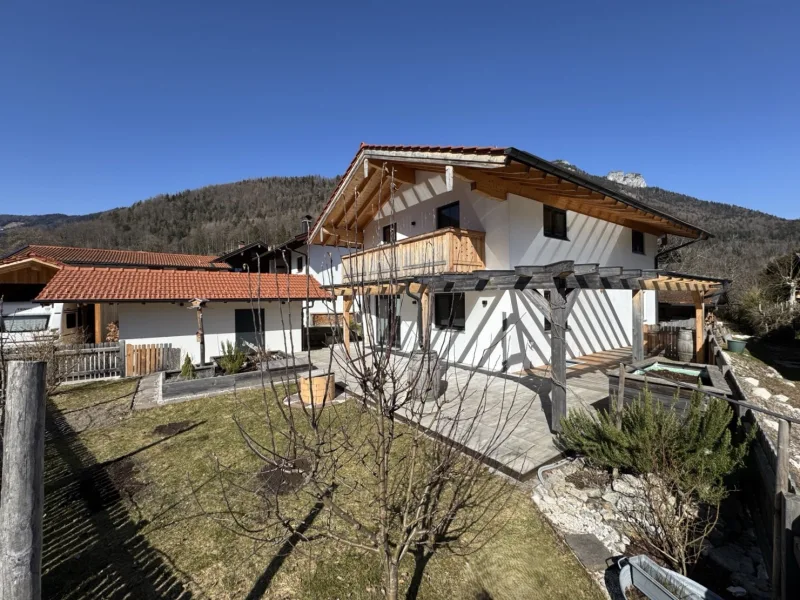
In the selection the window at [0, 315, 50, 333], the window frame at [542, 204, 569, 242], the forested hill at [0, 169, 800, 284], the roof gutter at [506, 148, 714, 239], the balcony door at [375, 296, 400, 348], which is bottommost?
the window at [0, 315, 50, 333]

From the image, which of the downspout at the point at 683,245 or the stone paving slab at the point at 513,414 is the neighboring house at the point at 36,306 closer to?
the stone paving slab at the point at 513,414

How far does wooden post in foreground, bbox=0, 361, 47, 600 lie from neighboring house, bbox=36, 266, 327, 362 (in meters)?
10.5

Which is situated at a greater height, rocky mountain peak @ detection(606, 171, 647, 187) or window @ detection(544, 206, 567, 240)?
rocky mountain peak @ detection(606, 171, 647, 187)

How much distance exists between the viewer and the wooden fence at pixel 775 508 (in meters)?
2.82

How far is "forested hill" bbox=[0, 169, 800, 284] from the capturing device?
1356 inches

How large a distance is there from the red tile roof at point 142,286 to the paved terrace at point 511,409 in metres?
6.83

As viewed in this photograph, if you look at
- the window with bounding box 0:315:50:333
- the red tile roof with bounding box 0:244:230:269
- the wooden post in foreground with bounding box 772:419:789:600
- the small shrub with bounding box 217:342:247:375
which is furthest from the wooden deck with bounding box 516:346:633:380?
the red tile roof with bounding box 0:244:230:269

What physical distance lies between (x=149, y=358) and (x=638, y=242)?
21361 mm

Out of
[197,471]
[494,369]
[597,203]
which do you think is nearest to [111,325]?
[197,471]

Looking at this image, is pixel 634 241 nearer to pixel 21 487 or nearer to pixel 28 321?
pixel 21 487

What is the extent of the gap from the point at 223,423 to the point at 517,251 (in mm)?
9123

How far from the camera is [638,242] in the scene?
16594mm

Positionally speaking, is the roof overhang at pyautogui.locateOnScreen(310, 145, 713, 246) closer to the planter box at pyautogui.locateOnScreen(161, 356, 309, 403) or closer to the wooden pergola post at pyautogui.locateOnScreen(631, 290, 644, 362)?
the wooden pergola post at pyautogui.locateOnScreen(631, 290, 644, 362)

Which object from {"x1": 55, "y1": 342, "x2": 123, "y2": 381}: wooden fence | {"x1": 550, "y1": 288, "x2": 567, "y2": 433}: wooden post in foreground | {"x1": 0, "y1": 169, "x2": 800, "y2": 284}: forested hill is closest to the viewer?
{"x1": 550, "y1": 288, "x2": 567, "y2": 433}: wooden post in foreground
